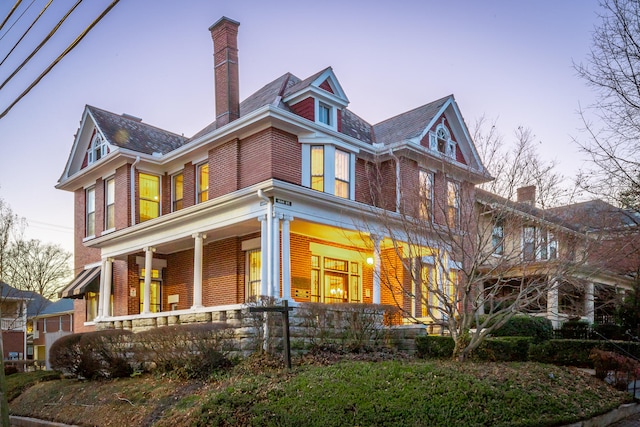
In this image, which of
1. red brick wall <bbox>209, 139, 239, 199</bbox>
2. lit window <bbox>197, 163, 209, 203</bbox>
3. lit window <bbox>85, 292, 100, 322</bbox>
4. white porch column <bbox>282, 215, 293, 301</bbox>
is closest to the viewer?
white porch column <bbox>282, 215, 293, 301</bbox>

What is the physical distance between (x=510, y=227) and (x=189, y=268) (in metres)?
12.4

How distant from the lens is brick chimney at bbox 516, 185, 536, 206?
12.8 m

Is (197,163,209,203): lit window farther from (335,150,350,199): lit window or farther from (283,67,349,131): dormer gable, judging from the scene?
(335,150,350,199): lit window

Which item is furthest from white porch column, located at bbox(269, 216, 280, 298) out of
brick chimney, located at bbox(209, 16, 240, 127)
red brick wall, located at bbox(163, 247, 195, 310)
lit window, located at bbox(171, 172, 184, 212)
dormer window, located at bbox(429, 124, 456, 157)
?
dormer window, located at bbox(429, 124, 456, 157)

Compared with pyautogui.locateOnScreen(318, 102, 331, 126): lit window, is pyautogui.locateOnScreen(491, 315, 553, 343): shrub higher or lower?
lower

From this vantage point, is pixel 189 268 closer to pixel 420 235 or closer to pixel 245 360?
pixel 245 360


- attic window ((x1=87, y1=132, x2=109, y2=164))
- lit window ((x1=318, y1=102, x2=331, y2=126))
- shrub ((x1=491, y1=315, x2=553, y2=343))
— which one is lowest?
shrub ((x1=491, y1=315, x2=553, y2=343))

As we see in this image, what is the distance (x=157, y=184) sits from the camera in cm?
2256

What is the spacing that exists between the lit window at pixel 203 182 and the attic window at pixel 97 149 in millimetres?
4849

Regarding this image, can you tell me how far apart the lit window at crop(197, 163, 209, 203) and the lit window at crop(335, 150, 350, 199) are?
14.9 feet

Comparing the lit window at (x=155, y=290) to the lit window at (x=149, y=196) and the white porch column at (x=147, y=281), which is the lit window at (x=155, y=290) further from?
the white porch column at (x=147, y=281)

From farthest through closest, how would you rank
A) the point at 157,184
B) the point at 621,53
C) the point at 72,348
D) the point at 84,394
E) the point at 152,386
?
the point at 157,184 → the point at 72,348 → the point at 84,394 → the point at 152,386 → the point at 621,53

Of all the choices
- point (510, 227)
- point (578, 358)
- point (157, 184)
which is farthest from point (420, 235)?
point (157, 184)

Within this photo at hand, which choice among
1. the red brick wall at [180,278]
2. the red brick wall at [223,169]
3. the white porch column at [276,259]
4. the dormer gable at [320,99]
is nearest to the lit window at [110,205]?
the red brick wall at [180,278]
